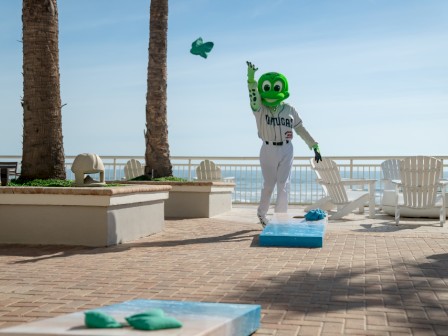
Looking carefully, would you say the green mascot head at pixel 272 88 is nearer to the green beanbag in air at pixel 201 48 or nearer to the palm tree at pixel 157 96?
the green beanbag in air at pixel 201 48

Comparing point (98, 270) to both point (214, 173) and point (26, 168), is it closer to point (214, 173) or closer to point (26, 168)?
point (26, 168)

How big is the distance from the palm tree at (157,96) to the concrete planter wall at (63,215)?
15.4ft

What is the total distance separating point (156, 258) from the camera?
7215mm

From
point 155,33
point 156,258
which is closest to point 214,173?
point 155,33

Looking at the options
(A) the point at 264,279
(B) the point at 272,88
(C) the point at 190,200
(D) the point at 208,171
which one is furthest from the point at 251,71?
(D) the point at 208,171

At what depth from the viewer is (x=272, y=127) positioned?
9680mm

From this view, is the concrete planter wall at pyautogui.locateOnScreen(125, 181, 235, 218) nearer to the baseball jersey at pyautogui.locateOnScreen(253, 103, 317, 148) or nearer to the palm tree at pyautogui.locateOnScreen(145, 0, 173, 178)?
the palm tree at pyautogui.locateOnScreen(145, 0, 173, 178)

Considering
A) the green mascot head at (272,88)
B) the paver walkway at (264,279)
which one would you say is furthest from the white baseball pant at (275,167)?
the paver walkway at (264,279)

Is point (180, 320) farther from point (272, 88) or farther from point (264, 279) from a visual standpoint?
point (272, 88)

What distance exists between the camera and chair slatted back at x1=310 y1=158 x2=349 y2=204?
12805mm

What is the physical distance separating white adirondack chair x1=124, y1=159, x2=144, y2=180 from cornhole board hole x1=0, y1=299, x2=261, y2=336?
12.2 metres

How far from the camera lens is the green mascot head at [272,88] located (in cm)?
973

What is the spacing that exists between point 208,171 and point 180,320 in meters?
12.5

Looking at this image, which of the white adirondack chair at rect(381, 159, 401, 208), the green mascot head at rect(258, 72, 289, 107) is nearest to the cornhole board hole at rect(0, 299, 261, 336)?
the green mascot head at rect(258, 72, 289, 107)
